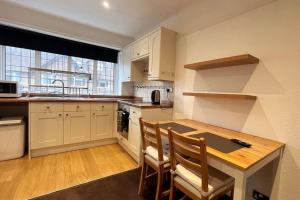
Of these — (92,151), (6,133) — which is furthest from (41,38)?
(92,151)

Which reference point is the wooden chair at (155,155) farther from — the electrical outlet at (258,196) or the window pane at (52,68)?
the window pane at (52,68)

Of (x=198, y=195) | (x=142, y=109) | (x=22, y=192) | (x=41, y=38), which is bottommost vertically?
(x=22, y=192)

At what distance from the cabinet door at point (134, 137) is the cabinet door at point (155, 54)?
874 millimetres

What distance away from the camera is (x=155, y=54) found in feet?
8.56

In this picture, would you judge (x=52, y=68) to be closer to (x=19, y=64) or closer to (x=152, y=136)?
(x=19, y=64)

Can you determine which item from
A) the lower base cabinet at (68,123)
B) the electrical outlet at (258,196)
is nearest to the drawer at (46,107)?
the lower base cabinet at (68,123)

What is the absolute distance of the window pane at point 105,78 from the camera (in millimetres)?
3920

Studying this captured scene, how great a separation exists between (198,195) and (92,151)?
2234 mm

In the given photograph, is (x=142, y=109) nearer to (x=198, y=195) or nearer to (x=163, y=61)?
(x=163, y=61)

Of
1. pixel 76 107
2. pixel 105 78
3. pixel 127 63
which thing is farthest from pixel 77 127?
pixel 127 63

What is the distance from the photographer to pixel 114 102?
10.5 feet

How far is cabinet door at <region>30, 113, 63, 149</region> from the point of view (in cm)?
248

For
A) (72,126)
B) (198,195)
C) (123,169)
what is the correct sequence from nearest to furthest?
(198,195), (123,169), (72,126)

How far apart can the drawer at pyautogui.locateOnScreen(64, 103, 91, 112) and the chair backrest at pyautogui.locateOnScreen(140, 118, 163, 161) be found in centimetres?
164
